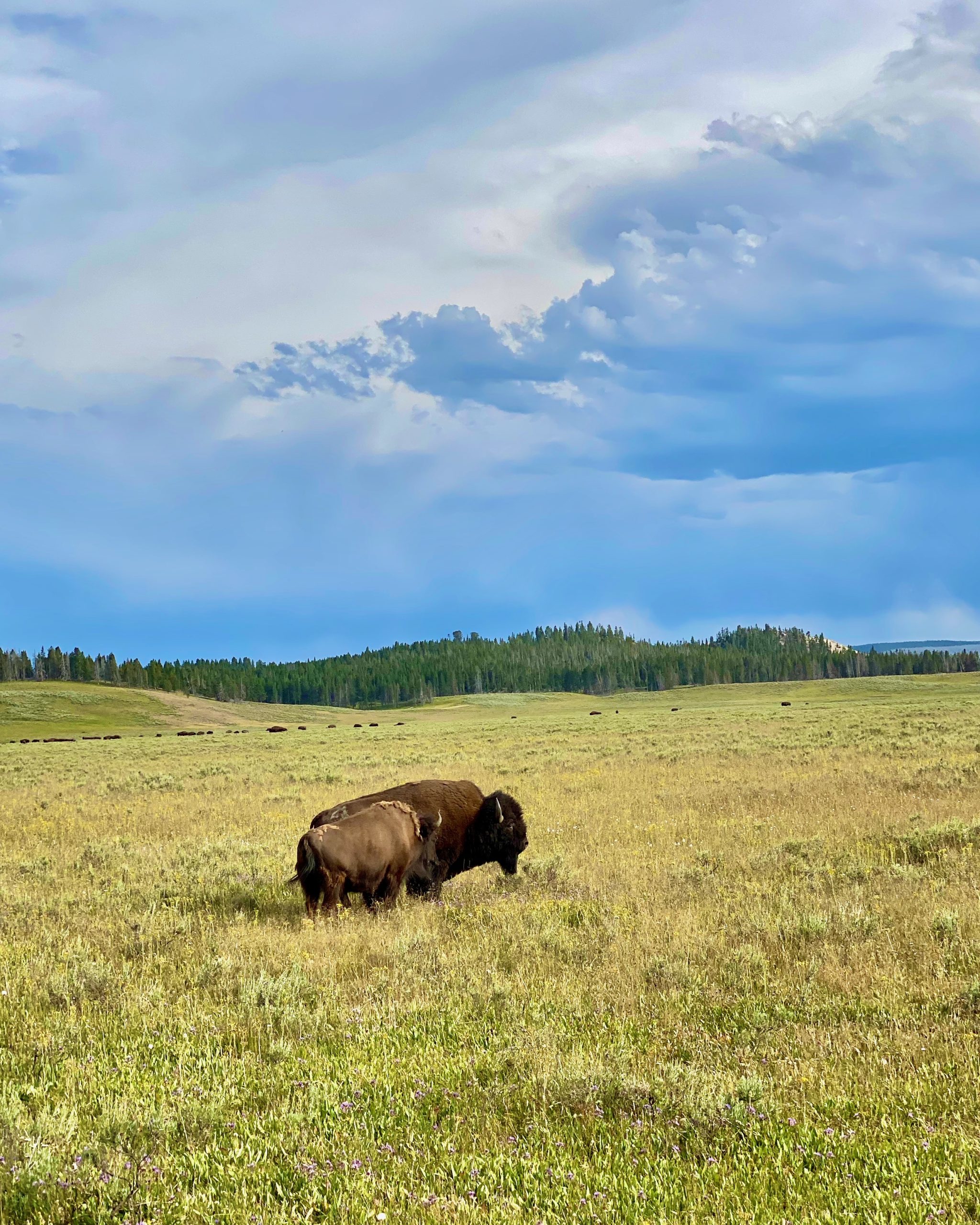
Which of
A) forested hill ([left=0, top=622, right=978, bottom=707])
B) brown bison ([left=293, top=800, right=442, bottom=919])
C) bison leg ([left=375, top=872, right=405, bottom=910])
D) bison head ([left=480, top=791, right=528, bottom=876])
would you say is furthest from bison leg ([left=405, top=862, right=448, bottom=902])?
forested hill ([left=0, top=622, right=978, bottom=707])

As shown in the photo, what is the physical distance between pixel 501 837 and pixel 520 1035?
19.7 ft

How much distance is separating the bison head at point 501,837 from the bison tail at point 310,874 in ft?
9.19

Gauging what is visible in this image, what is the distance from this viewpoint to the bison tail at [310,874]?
9312mm

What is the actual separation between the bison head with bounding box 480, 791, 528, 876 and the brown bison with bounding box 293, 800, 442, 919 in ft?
4.22

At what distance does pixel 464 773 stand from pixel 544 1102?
2101 cm

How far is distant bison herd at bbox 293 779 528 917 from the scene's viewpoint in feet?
30.8

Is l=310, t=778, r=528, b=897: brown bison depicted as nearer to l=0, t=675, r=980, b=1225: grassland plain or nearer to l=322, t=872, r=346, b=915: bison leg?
l=0, t=675, r=980, b=1225: grassland plain

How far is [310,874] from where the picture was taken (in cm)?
934

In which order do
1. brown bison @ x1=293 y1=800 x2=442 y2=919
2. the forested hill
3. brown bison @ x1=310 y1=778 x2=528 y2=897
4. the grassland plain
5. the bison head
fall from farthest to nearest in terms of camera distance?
the forested hill < the bison head < brown bison @ x1=310 y1=778 x2=528 y2=897 < brown bison @ x1=293 y1=800 x2=442 y2=919 < the grassland plain

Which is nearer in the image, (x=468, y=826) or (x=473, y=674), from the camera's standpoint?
(x=468, y=826)

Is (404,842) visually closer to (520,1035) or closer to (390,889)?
(390,889)

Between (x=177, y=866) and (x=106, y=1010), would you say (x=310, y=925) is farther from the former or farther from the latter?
(x=177, y=866)

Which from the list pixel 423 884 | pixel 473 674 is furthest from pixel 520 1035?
pixel 473 674

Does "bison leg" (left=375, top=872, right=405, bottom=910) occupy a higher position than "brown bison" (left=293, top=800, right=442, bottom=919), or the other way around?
"brown bison" (left=293, top=800, right=442, bottom=919)
